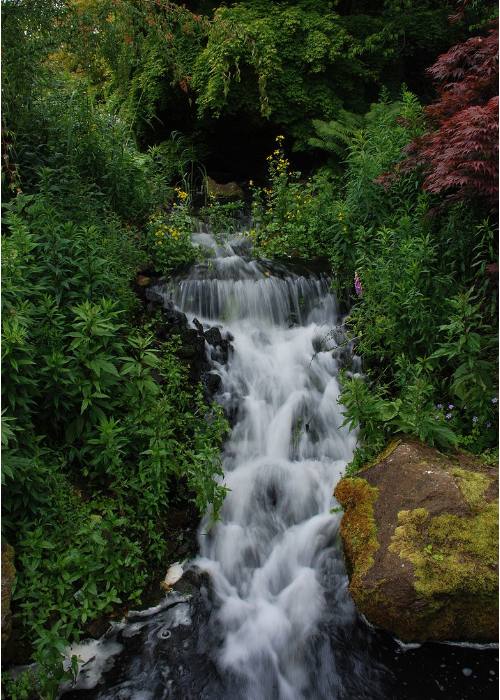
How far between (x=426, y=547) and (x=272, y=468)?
1.65m

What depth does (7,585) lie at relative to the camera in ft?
10.9

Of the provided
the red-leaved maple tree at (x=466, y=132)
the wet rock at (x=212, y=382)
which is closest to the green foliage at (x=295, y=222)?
the red-leaved maple tree at (x=466, y=132)

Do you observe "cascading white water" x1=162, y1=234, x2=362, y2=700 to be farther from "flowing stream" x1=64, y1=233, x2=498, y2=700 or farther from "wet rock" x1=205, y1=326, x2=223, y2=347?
"wet rock" x1=205, y1=326, x2=223, y2=347

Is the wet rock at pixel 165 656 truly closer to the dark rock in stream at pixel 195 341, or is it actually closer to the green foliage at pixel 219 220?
the dark rock in stream at pixel 195 341

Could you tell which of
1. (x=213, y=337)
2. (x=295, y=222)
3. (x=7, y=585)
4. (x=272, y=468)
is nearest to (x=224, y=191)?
(x=295, y=222)

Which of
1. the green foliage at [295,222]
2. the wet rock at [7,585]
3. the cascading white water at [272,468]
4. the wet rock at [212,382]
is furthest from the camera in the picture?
the green foliage at [295,222]

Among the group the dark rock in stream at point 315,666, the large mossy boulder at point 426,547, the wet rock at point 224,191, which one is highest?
the wet rock at point 224,191

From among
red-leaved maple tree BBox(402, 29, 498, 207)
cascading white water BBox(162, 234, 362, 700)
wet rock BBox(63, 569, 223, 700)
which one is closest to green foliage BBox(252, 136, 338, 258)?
cascading white water BBox(162, 234, 362, 700)

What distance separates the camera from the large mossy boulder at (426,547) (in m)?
3.59

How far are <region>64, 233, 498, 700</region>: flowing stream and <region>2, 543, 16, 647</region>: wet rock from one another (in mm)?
622

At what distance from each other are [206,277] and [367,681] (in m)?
4.48

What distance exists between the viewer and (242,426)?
17.7 feet

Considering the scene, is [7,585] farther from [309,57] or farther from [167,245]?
[309,57]

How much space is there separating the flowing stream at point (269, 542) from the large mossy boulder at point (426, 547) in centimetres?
28
